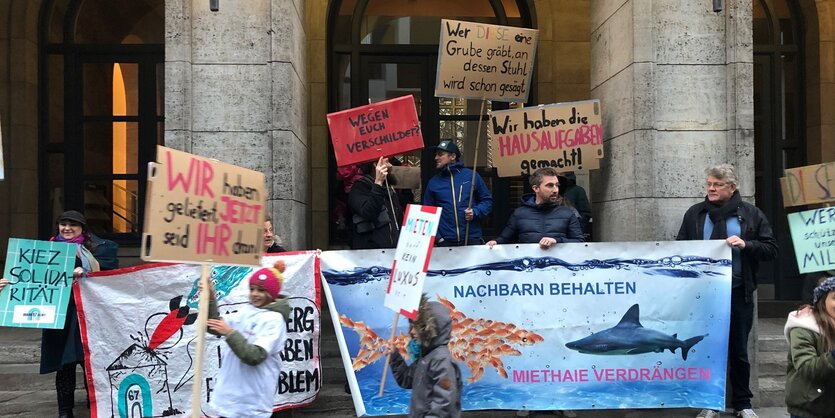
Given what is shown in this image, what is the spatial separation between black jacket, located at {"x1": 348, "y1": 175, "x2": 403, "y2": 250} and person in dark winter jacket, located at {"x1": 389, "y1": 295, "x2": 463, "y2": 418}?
→ 8.09 feet

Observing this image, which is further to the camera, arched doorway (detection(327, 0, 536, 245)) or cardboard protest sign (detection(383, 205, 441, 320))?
arched doorway (detection(327, 0, 536, 245))

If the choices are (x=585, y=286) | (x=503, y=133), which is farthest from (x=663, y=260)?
(x=503, y=133)

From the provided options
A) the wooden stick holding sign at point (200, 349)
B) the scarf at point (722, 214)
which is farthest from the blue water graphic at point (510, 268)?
the wooden stick holding sign at point (200, 349)

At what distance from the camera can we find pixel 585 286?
19.7 feet

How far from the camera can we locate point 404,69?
10750 mm

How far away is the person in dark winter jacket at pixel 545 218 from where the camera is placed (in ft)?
20.2

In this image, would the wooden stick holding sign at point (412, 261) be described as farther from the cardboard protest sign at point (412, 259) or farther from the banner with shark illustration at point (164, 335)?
the banner with shark illustration at point (164, 335)

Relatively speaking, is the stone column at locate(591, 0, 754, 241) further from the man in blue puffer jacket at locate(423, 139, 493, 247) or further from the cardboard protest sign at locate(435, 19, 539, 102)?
the man in blue puffer jacket at locate(423, 139, 493, 247)

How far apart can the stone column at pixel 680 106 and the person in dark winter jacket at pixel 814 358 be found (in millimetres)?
3261

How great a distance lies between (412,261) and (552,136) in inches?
125

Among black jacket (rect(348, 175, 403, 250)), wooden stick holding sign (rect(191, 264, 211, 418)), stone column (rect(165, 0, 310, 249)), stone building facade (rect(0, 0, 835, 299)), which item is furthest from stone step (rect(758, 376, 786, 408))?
wooden stick holding sign (rect(191, 264, 211, 418))

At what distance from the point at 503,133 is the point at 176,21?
3.37 m

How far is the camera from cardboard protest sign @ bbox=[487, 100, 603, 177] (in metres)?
7.32

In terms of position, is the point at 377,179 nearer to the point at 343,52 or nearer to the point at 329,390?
the point at 329,390
